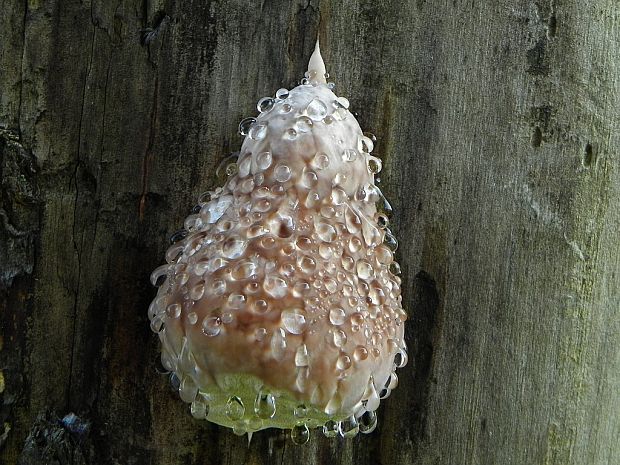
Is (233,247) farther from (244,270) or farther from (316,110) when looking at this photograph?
(316,110)

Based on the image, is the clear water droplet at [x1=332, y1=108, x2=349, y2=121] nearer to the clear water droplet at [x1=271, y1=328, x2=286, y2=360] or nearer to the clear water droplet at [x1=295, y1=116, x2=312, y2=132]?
the clear water droplet at [x1=295, y1=116, x2=312, y2=132]

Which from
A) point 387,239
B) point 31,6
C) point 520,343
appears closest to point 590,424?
point 520,343

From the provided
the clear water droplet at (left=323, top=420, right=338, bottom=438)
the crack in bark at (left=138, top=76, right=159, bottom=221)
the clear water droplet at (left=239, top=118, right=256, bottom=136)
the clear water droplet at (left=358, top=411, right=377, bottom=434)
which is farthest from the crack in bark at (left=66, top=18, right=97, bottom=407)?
the clear water droplet at (left=358, top=411, right=377, bottom=434)

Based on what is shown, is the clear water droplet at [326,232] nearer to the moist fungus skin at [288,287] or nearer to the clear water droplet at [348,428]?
the moist fungus skin at [288,287]

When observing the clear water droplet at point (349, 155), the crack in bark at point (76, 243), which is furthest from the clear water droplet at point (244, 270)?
the crack in bark at point (76, 243)

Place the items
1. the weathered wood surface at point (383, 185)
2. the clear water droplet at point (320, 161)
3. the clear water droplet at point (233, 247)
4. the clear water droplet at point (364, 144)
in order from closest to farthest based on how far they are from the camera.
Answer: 1. the clear water droplet at point (233, 247)
2. the clear water droplet at point (320, 161)
3. the clear water droplet at point (364, 144)
4. the weathered wood surface at point (383, 185)

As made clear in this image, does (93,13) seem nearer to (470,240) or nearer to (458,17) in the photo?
(458,17)

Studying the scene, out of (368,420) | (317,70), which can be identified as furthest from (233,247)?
(368,420)
